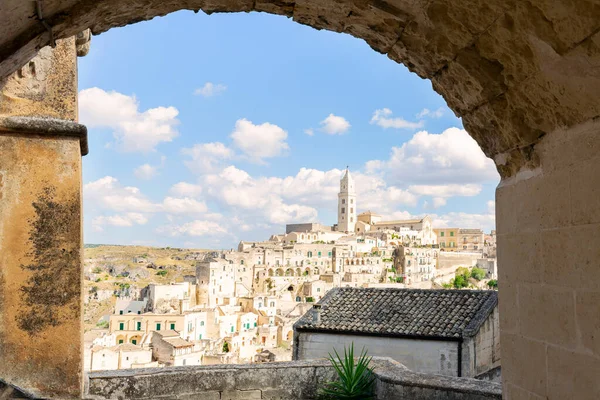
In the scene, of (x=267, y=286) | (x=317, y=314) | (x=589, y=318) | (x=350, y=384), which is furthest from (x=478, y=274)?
(x=589, y=318)

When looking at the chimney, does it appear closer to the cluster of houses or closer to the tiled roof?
the tiled roof

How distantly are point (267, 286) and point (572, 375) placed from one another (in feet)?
284

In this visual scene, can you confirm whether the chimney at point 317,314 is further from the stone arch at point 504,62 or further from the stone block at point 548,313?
the stone block at point 548,313

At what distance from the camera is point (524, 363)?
248 centimetres

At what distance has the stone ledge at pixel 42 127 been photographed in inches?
158

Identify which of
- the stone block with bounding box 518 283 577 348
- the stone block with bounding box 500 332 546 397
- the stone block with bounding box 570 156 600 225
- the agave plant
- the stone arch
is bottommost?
the agave plant

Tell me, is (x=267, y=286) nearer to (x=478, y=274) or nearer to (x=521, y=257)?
(x=478, y=274)

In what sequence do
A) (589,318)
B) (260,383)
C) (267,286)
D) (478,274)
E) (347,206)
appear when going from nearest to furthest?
(589,318) → (260,383) → (478,274) → (267,286) → (347,206)

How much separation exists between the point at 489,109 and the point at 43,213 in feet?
11.0

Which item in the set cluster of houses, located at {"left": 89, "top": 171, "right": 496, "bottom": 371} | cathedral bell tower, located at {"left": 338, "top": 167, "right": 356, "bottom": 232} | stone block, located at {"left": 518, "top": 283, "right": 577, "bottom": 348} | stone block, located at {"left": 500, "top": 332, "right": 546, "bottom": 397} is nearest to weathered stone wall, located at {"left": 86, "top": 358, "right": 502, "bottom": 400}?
stone block, located at {"left": 500, "top": 332, "right": 546, "bottom": 397}

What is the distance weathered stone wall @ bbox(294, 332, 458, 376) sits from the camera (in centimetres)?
1180

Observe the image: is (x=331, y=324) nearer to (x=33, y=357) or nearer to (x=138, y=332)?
(x=33, y=357)

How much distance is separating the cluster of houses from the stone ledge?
1015 cm

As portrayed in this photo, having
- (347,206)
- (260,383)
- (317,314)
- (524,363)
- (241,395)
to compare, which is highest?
(347,206)
